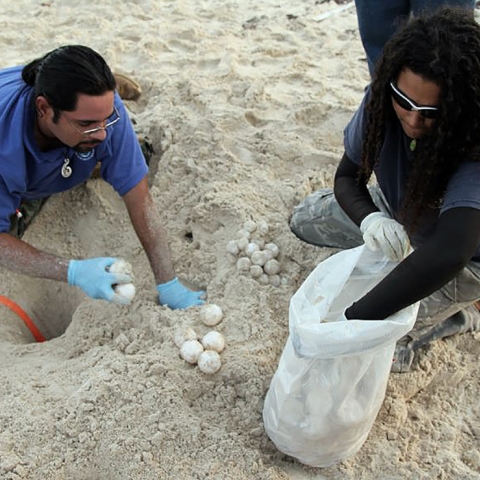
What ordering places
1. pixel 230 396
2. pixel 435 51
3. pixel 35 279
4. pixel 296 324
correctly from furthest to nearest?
pixel 35 279
pixel 230 396
pixel 296 324
pixel 435 51

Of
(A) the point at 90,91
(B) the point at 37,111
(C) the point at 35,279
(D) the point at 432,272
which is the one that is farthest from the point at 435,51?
(C) the point at 35,279

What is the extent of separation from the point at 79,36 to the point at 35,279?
207 cm

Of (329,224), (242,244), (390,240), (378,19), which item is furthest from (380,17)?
(390,240)

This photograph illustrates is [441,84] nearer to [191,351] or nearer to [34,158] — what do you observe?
[191,351]

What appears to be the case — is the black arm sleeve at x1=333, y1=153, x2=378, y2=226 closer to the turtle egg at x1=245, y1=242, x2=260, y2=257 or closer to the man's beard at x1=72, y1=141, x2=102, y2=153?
the turtle egg at x1=245, y1=242, x2=260, y2=257

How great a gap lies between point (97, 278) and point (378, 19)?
1.63 metres

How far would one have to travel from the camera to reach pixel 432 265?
4.75ft

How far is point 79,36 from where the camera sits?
3891mm

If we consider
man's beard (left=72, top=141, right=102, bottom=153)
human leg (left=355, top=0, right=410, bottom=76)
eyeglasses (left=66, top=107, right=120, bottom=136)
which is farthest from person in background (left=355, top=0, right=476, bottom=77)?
man's beard (left=72, top=141, right=102, bottom=153)

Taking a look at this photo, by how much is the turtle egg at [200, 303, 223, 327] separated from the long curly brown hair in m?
0.79

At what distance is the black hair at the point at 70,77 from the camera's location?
1.88m

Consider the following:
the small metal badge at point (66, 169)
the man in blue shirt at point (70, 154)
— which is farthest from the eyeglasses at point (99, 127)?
the small metal badge at point (66, 169)

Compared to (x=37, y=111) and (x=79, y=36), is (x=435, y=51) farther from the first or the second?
(x=79, y=36)

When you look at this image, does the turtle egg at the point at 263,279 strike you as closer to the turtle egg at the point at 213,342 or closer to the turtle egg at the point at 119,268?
the turtle egg at the point at 213,342
